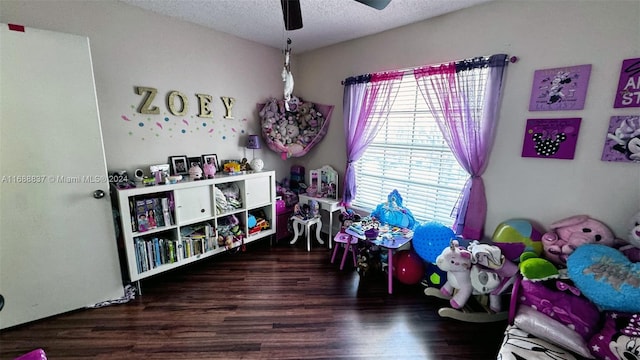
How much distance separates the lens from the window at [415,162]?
2.25m

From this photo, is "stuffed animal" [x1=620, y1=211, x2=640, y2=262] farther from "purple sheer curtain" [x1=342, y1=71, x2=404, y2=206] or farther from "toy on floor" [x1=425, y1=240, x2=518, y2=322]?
"purple sheer curtain" [x1=342, y1=71, x2=404, y2=206]

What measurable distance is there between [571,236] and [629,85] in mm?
944

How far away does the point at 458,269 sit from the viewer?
6.03 feet

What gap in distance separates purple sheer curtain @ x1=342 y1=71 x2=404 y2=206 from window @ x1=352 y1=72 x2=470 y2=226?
9cm

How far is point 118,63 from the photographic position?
205 centimetres

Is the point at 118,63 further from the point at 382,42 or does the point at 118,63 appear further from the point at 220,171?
the point at 382,42

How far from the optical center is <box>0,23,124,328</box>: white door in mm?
1529

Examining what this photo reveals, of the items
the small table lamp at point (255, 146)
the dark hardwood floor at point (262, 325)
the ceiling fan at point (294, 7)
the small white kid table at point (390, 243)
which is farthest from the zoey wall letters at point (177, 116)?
the small white kid table at point (390, 243)

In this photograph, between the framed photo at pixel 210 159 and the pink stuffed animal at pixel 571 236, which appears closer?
the pink stuffed animal at pixel 571 236

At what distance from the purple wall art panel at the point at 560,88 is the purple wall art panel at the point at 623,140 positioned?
0.20 m

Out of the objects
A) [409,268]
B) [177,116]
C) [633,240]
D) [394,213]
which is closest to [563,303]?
[633,240]

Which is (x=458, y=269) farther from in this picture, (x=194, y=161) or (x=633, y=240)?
(x=194, y=161)

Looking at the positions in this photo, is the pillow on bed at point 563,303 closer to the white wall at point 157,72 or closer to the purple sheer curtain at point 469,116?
the purple sheer curtain at point 469,116

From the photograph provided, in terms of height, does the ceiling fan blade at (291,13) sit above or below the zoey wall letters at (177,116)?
above
